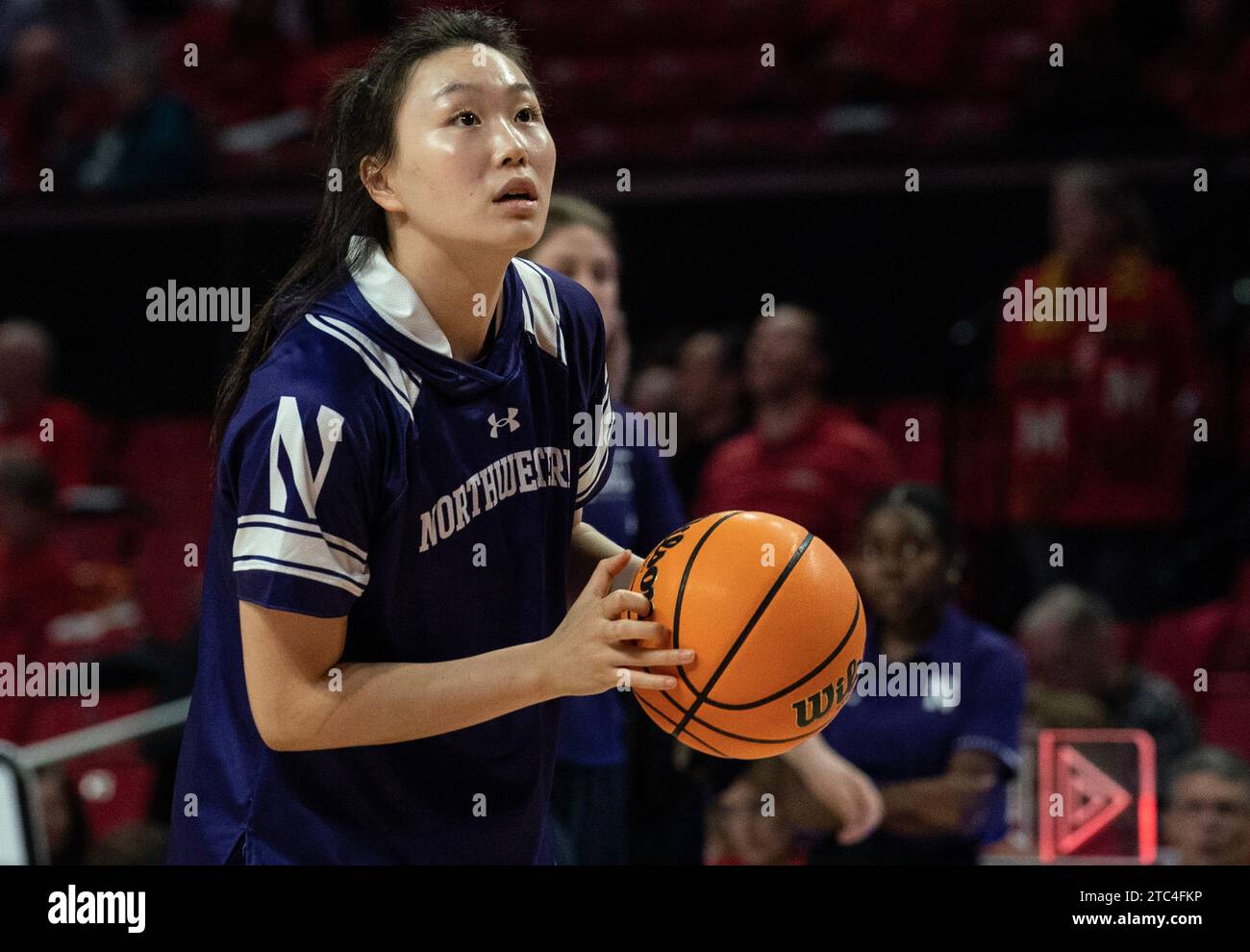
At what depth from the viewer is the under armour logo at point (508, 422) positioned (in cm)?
231

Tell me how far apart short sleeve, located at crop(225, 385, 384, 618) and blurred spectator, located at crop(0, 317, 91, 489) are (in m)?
4.21

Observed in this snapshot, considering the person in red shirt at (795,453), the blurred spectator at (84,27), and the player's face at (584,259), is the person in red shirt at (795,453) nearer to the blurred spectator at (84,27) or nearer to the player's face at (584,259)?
the player's face at (584,259)

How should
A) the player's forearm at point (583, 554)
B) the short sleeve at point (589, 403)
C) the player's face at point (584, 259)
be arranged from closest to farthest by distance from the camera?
the short sleeve at point (589, 403), the player's forearm at point (583, 554), the player's face at point (584, 259)

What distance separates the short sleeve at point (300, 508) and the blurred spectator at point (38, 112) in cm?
614

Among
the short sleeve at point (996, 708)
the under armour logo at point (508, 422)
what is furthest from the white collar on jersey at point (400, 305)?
the short sleeve at point (996, 708)

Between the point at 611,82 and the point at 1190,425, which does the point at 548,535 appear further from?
the point at 611,82

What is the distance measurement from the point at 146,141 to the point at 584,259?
4028mm

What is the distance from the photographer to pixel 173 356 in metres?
7.19

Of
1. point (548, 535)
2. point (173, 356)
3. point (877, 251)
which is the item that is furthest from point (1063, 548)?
point (173, 356)

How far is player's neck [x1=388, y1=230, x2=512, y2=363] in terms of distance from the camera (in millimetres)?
2312

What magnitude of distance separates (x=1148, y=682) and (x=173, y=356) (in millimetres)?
4458

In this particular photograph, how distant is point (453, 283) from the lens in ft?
7.63

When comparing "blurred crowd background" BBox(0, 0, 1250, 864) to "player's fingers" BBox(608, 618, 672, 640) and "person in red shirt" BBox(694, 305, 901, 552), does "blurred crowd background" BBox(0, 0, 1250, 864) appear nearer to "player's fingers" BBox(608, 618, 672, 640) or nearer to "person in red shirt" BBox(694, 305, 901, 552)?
"person in red shirt" BBox(694, 305, 901, 552)

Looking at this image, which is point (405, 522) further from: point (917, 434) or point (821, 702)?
point (917, 434)
